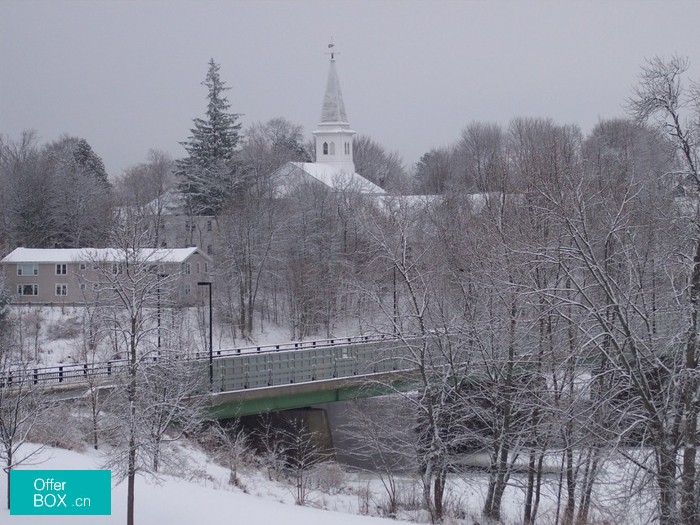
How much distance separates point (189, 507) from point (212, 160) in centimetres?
4124

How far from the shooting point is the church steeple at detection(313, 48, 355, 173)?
230ft

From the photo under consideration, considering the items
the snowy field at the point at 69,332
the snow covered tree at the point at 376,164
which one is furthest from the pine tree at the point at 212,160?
the snow covered tree at the point at 376,164

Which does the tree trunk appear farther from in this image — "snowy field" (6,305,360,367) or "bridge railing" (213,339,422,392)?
"snowy field" (6,305,360,367)

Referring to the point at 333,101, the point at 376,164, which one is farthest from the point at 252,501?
the point at 376,164

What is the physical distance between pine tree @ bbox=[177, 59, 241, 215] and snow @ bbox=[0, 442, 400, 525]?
36886 millimetres

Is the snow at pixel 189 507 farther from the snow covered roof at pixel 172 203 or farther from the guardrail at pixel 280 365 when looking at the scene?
the snow covered roof at pixel 172 203

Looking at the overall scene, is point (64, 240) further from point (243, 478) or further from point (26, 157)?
point (243, 478)

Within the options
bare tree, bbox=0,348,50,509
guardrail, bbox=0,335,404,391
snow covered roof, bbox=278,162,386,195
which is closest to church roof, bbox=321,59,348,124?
snow covered roof, bbox=278,162,386,195

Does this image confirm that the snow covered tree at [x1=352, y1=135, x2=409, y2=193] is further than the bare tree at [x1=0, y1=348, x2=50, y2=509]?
Yes

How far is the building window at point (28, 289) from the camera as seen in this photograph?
46.8 m

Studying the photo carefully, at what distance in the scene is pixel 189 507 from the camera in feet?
49.4

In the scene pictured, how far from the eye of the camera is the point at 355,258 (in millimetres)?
46625

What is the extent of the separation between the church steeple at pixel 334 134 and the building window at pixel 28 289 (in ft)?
97.9

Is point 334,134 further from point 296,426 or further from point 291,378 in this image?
point 296,426
